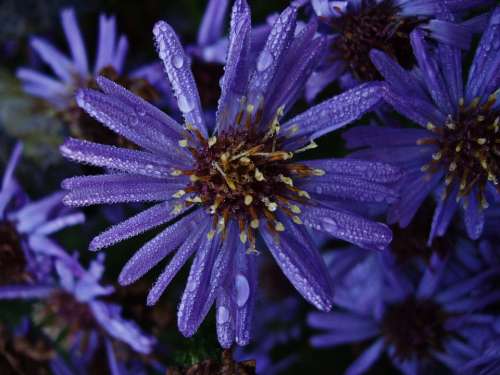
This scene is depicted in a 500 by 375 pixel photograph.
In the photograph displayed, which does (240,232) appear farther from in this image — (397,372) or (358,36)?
(397,372)

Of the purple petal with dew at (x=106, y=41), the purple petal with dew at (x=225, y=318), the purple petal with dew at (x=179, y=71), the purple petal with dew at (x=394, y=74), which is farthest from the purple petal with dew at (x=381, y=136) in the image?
the purple petal with dew at (x=106, y=41)

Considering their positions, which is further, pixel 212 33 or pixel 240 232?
pixel 212 33

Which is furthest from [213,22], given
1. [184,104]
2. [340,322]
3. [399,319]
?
[399,319]

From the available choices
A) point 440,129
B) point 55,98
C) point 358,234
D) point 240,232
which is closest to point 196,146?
point 240,232

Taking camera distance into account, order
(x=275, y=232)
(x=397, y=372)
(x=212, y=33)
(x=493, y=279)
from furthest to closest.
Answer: (x=397, y=372) → (x=212, y=33) → (x=493, y=279) → (x=275, y=232)

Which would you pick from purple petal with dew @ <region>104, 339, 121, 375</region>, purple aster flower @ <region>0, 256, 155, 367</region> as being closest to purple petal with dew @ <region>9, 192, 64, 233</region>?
purple aster flower @ <region>0, 256, 155, 367</region>

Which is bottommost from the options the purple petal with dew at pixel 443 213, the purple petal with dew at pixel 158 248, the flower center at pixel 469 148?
the purple petal with dew at pixel 443 213

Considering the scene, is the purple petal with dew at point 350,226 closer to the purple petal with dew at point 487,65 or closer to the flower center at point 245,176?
the flower center at point 245,176
